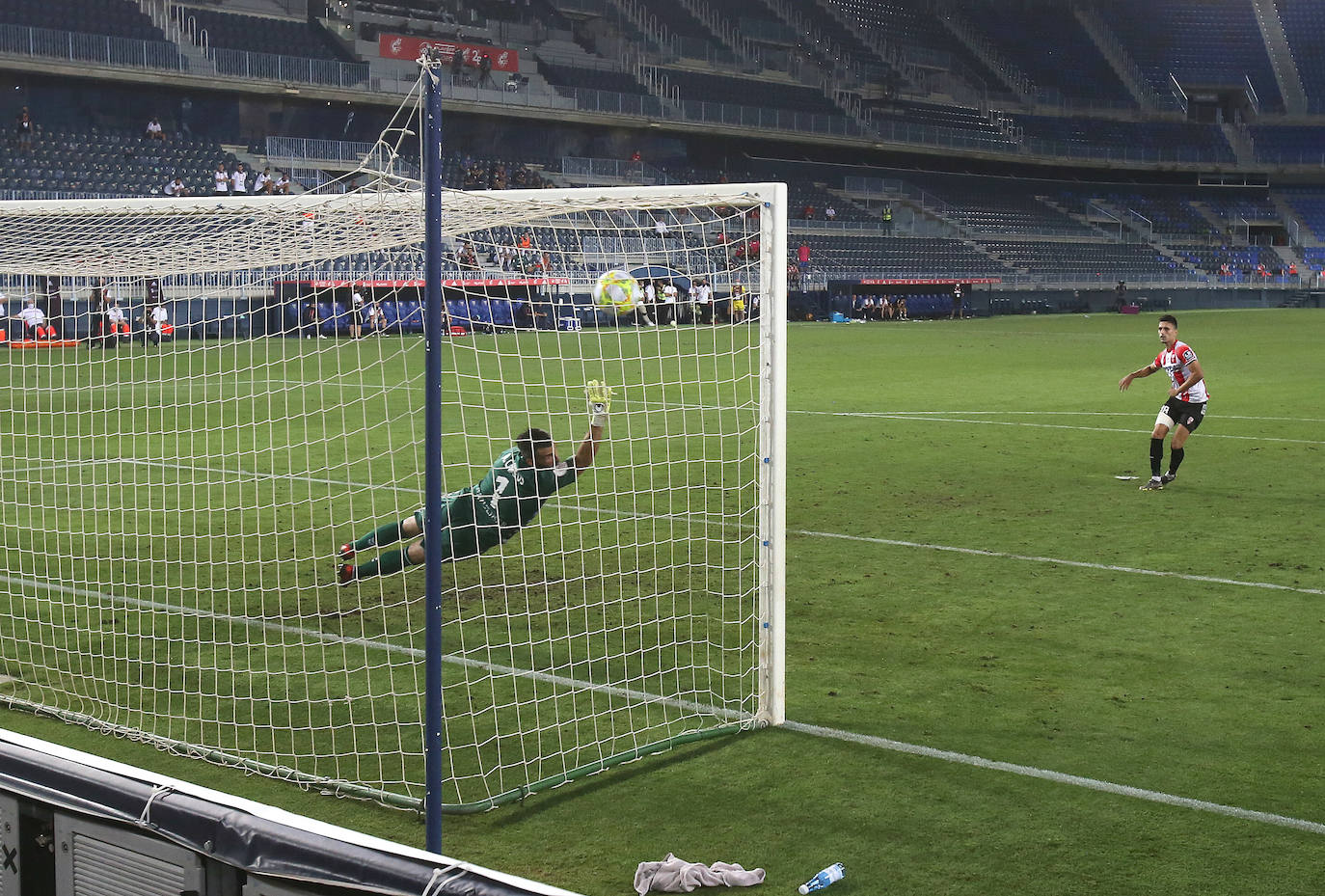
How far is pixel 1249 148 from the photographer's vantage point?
211 ft

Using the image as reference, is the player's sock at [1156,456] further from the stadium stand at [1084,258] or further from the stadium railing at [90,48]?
the stadium stand at [1084,258]

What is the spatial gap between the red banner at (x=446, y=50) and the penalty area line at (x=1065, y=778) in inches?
1628

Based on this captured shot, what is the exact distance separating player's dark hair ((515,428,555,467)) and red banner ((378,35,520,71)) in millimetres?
39352

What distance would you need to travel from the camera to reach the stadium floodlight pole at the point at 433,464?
454cm

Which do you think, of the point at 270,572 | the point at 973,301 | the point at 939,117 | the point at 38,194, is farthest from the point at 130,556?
the point at 939,117

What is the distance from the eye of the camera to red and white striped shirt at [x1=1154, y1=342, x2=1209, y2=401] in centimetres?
1277

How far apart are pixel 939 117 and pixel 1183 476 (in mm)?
47542

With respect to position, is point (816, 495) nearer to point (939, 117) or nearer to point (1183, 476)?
point (1183, 476)

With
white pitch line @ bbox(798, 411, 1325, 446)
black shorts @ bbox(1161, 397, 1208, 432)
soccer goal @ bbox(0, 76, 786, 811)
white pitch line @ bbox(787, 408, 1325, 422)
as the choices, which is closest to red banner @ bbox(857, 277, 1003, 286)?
white pitch line @ bbox(787, 408, 1325, 422)

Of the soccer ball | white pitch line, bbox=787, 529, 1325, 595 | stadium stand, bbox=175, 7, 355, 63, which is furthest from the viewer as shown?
stadium stand, bbox=175, 7, 355, 63

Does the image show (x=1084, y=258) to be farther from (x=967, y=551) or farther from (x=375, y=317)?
(x=967, y=551)

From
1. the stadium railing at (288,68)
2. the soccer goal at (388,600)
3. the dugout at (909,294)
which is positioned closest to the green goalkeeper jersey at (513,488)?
the soccer goal at (388,600)

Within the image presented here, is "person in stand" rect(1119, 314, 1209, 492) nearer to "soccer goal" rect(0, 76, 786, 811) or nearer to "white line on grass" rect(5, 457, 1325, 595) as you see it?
"white line on grass" rect(5, 457, 1325, 595)

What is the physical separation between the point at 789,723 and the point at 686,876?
1777 mm
